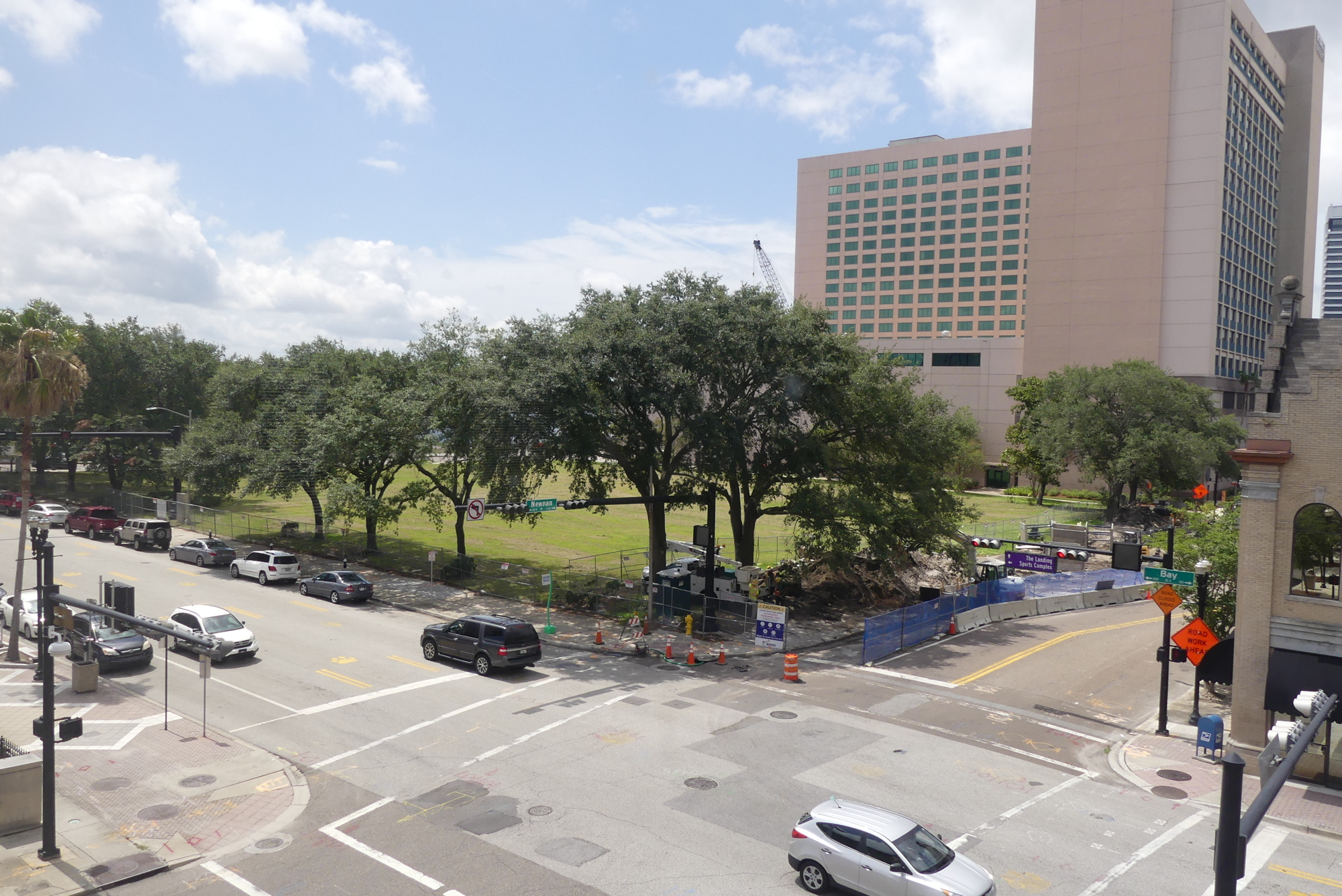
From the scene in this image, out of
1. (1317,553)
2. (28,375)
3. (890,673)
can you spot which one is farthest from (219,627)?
(1317,553)

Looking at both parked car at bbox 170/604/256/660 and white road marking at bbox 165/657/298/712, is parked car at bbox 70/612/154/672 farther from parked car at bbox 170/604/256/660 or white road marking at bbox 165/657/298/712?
parked car at bbox 170/604/256/660

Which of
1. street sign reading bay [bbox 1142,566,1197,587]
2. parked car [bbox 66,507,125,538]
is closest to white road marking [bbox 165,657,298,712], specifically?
street sign reading bay [bbox 1142,566,1197,587]

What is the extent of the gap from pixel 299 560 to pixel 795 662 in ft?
98.4

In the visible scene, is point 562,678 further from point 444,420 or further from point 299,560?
→ point 299,560

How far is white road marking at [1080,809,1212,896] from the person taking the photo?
1339 cm

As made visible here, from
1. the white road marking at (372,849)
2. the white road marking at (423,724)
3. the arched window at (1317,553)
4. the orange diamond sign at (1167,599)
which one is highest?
the arched window at (1317,553)

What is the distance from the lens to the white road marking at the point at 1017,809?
14953 millimetres

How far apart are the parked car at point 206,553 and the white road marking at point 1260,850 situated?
4115 cm

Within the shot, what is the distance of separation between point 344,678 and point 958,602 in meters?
23.9

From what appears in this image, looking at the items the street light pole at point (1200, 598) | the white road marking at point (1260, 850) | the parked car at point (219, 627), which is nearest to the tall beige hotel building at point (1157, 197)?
the street light pole at point (1200, 598)

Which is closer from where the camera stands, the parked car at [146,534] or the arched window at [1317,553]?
the arched window at [1317,553]

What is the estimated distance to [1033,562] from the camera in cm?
4584

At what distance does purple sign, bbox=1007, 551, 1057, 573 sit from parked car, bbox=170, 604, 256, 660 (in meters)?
36.4

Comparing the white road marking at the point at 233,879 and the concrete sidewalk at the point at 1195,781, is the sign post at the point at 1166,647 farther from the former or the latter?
the white road marking at the point at 233,879
